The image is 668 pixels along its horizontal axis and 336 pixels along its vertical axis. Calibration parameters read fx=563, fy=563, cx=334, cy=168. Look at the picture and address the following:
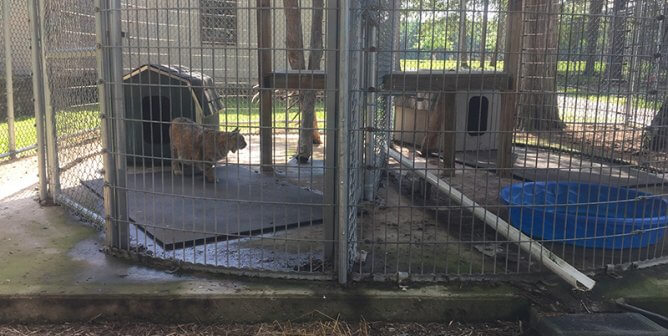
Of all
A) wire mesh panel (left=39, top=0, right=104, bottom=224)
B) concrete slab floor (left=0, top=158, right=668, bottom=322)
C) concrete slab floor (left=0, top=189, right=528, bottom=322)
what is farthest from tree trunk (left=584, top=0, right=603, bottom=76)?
wire mesh panel (left=39, top=0, right=104, bottom=224)

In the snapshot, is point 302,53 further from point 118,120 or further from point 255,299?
point 255,299

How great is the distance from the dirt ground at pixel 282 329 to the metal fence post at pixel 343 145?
0.31m

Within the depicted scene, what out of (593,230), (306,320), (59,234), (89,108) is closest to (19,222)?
(59,234)

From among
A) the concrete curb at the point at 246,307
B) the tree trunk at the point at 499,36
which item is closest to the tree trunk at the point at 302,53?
the tree trunk at the point at 499,36

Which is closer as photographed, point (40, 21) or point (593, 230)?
point (593, 230)

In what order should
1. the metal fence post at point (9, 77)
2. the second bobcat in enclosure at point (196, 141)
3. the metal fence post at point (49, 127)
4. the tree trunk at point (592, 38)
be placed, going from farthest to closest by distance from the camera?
1. the metal fence post at point (9, 77)
2. the second bobcat in enclosure at point (196, 141)
3. the metal fence post at point (49, 127)
4. the tree trunk at point (592, 38)

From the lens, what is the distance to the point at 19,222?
4305 mm

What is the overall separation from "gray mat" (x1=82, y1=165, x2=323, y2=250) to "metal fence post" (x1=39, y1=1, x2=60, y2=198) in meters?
0.37

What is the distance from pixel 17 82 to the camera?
8.42m

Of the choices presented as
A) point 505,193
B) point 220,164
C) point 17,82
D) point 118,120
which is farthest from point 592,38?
point 17,82

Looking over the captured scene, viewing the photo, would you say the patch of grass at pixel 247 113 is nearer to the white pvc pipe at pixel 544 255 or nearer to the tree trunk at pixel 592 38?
the white pvc pipe at pixel 544 255

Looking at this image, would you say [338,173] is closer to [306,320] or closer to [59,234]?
[306,320]

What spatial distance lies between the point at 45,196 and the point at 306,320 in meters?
2.99

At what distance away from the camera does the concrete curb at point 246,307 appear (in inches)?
119
